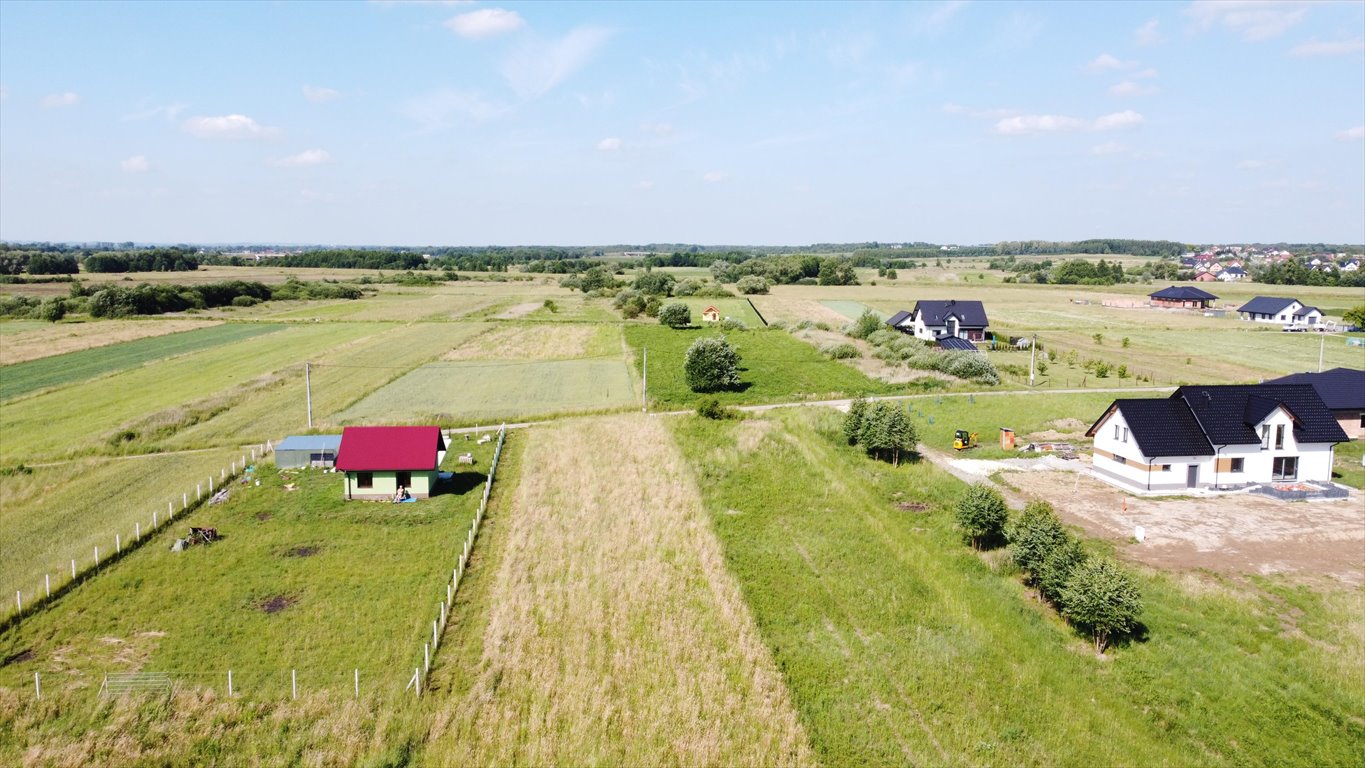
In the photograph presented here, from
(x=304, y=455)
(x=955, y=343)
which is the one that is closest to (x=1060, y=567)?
(x=304, y=455)

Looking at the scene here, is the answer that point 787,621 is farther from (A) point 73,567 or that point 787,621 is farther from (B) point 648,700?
(A) point 73,567

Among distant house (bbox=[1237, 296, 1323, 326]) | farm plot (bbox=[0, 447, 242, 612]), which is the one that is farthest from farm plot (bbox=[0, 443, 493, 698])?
distant house (bbox=[1237, 296, 1323, 326])

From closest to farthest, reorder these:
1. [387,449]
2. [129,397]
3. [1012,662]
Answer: [1012,662]
[387,449]
[129,397]

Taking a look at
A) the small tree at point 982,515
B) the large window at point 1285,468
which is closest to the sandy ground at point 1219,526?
the large window at point 1285,468

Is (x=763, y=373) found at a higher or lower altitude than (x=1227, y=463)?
higher

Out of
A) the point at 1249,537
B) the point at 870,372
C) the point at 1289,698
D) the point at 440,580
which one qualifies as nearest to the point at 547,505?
the point at 440,580

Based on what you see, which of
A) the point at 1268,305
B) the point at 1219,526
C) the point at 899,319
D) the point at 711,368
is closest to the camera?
the point at 1219,526

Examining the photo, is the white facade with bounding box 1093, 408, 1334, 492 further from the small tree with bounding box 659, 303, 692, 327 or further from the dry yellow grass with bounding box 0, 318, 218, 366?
the dry yellow grass with bounding box 0, 318, 218, 366

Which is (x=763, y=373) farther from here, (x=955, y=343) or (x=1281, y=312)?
(x=1281, y=312)
